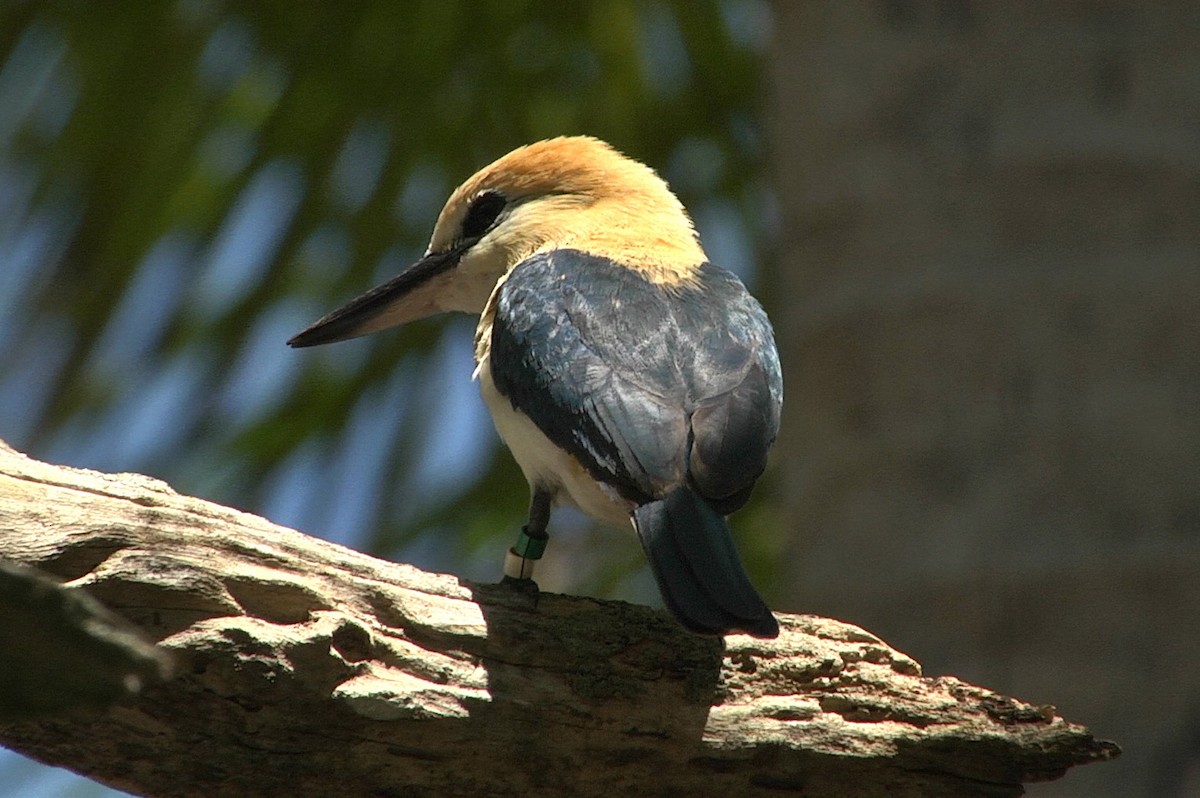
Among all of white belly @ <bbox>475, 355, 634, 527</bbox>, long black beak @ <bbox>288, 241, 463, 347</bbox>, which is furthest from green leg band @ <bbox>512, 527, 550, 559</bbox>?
long black beak @ <bbox>288, 241, 463, 347</bbox>

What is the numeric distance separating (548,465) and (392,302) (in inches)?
49.2

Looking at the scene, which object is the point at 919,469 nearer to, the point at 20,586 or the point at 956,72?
the point at 956,72

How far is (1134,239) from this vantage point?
4.31 metres

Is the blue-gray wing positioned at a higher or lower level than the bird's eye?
lower

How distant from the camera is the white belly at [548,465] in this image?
3600 millimetres

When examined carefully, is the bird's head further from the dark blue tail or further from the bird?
the dark blue tail

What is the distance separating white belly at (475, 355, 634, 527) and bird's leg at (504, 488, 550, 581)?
0.04 meters

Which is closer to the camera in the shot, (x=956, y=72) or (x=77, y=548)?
(x=77, y=548)

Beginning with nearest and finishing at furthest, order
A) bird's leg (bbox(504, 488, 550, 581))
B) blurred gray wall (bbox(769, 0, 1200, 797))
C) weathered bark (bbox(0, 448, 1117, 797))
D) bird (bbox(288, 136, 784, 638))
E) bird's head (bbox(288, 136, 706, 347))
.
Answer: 1. weathered bark (bbox(0, 448, 1117, 797))
2. bird (bbox(288, 136, 784, 638))
3. bird's leg (bbox(504, 488, 550, 581))
4. blurred gray wall (bbox(769, 0, 1200, 797))
5. bird's head (bbox(288, 136, 706, 347))

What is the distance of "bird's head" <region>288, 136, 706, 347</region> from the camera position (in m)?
4.58

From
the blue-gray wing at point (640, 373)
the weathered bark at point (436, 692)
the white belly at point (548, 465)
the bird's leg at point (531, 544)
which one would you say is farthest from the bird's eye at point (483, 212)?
the weathered bark at point (436, 692)

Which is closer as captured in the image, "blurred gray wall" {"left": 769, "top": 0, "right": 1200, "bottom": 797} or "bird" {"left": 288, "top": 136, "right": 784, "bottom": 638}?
"bird" {"left": 288, "top": 136, "right": 784, "bottom": 638}

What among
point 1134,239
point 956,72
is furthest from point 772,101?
point 1134,239

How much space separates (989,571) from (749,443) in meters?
1.19
